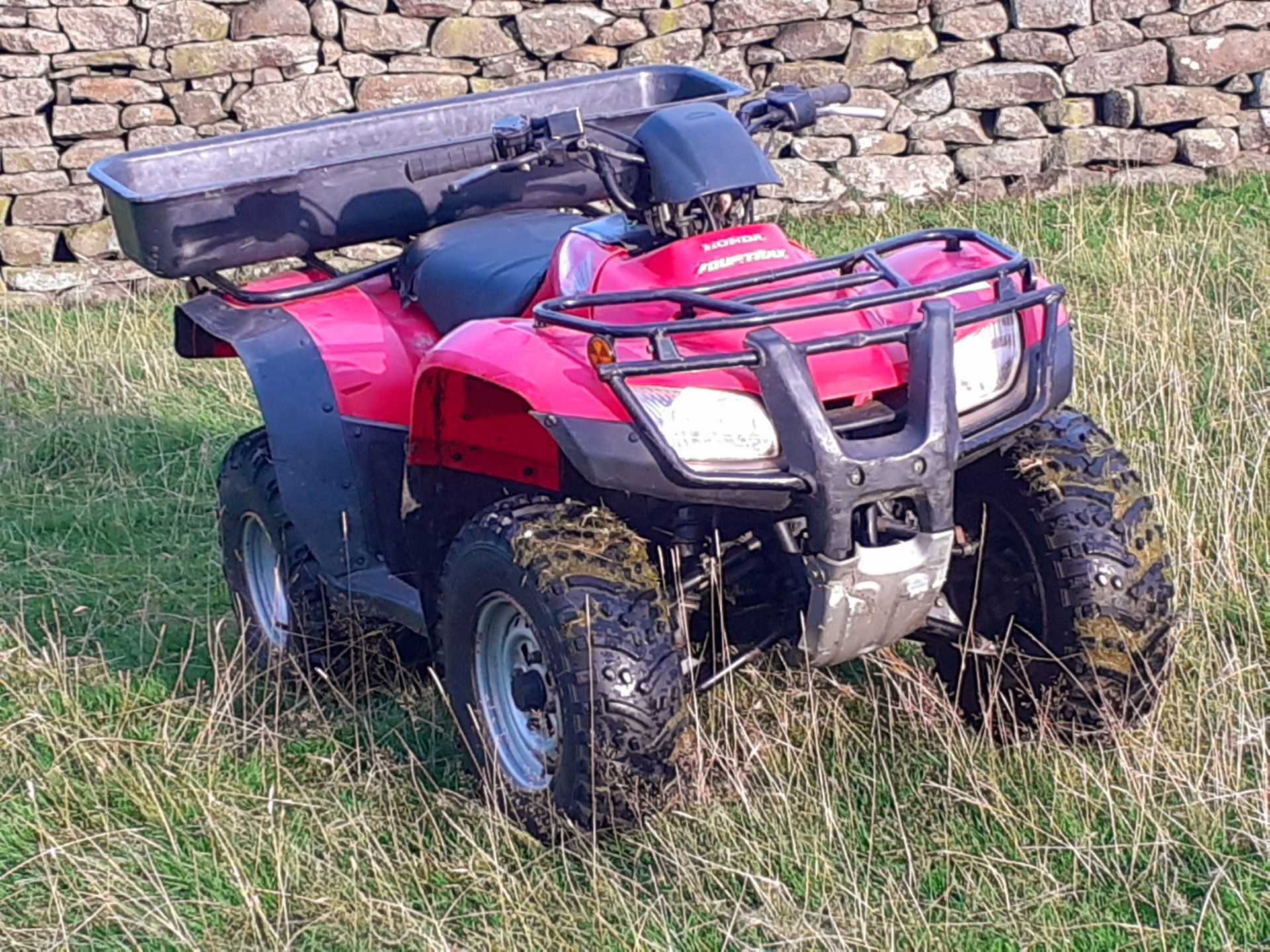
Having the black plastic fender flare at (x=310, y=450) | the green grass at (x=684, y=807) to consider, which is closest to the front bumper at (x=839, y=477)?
the green grass at (x=684, y=807)

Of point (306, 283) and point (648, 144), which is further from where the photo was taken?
point (306, 283)

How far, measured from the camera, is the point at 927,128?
9500mm

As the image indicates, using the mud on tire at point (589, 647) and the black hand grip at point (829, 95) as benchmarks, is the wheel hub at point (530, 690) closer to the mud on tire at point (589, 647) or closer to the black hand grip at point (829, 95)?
the mud on tire at point (589, 647)

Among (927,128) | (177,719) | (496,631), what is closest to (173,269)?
(177,719)

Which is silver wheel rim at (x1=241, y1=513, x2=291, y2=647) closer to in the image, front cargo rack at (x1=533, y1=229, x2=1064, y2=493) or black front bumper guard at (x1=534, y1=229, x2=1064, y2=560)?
front cargo rack at (x1=533, y1=229, x2=1064, y2=493)

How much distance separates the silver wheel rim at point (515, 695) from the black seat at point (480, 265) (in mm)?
758

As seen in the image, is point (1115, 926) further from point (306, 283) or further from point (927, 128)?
point (927, 128)

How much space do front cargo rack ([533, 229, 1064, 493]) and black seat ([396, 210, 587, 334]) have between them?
0.51 m

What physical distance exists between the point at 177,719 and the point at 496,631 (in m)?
1.09

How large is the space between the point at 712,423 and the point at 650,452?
0.13 meters

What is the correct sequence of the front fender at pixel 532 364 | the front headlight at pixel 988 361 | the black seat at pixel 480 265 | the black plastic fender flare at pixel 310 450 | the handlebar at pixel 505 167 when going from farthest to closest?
the black plastic fender flare at pixel 310 450
the black seat at pixel 480 265
the handlebar at pixel 505 167
the front headlight at pixel 988 361
the front fender at pixel 532 364

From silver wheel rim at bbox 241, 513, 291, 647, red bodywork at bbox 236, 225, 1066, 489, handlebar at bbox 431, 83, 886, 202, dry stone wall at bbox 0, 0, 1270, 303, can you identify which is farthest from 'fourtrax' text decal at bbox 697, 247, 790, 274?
dry stone wall at bbox 0, 0, 1270, 303

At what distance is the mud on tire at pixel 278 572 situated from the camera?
4.54 meters

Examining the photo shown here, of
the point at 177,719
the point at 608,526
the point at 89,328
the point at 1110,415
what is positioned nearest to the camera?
the point at 608,526
